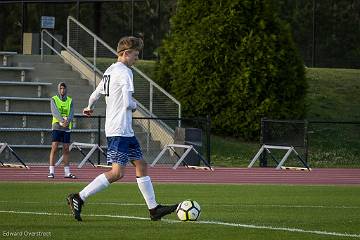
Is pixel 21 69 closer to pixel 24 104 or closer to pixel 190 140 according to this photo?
pixel 24 104

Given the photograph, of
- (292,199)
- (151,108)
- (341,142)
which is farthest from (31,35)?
(292,199)

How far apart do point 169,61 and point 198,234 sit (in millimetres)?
25148

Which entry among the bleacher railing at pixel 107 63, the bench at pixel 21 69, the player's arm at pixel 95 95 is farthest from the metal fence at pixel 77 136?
the player's arm at pixel 95 95

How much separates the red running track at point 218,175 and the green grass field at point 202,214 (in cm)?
284

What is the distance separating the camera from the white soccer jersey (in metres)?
13.5

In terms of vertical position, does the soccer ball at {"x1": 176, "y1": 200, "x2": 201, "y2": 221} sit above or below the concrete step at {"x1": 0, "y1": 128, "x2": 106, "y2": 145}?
above

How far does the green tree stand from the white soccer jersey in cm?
2123

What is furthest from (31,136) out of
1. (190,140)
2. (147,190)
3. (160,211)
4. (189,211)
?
(189,211)

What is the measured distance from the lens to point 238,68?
35.4 m

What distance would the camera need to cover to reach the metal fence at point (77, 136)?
3141 cm

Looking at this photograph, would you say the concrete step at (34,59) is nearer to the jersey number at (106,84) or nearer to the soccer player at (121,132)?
the jersey number at (106,84)

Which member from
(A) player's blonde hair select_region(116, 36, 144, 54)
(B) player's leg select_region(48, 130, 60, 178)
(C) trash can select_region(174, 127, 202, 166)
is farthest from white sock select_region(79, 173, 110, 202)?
(C) trash can select_region(174, 127, 202, 166)

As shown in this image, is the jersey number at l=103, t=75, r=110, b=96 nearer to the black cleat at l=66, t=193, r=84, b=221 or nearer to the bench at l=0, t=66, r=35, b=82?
the black cleat at l=66, t=193, r=84, b=221

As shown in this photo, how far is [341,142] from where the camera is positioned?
35312mm
